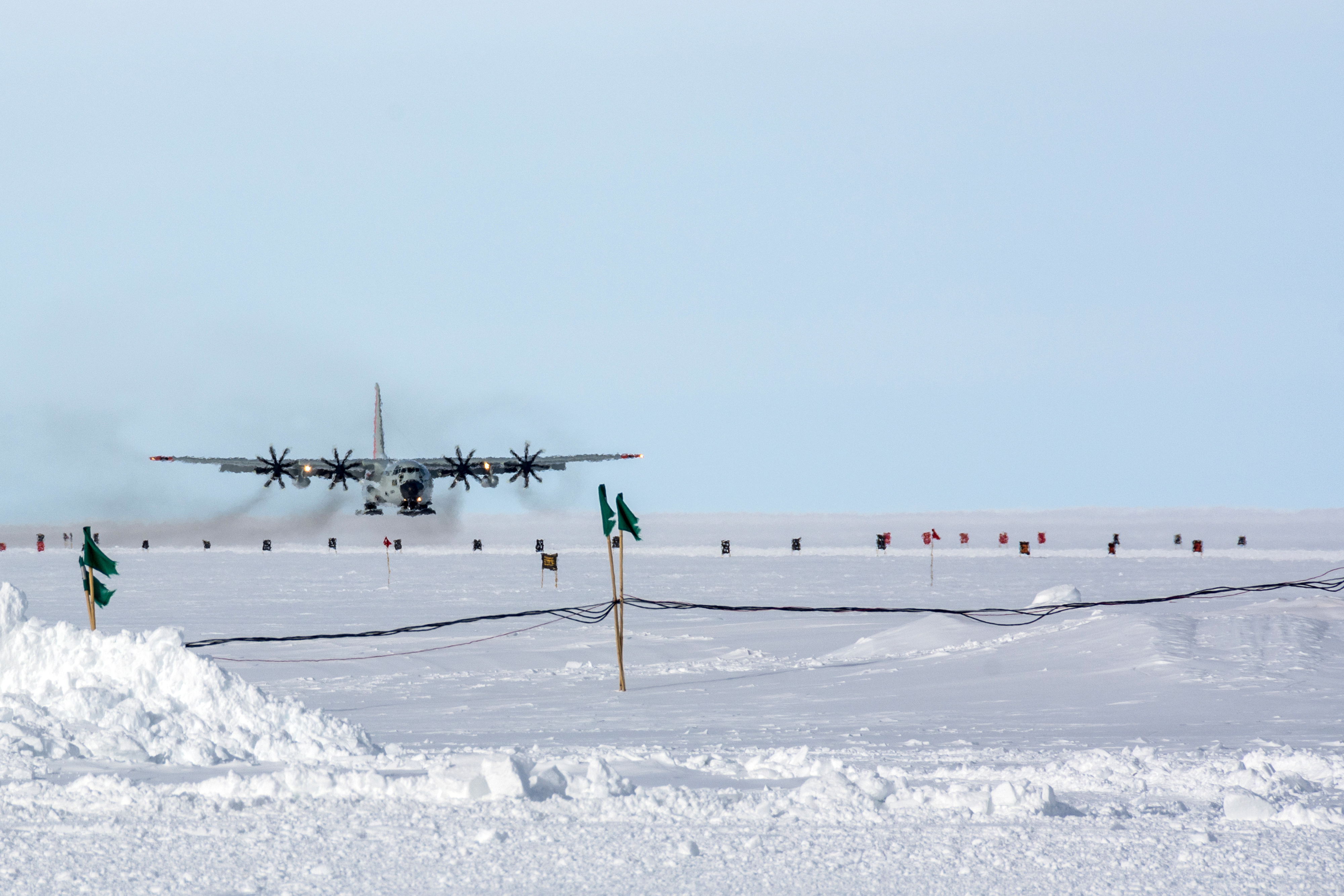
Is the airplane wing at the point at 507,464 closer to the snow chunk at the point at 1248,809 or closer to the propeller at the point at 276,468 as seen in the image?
the propeller at the point at 276,468

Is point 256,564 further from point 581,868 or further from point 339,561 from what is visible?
point 581,868

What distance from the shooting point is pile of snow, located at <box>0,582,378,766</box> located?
980cm

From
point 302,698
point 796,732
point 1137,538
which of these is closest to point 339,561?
point 302,698

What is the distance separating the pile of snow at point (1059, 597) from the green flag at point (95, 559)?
15683 millimetres

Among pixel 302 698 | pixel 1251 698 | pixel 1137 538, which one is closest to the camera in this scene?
pixel 1251 698

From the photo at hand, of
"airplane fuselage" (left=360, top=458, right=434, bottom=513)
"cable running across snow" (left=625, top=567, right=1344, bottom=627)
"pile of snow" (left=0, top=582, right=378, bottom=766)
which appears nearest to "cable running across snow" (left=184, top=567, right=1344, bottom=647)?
"cable running across snow" (left=625, top=567, right=1344, bottom=627)

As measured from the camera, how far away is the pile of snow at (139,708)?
980cm

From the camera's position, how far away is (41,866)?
21.3ft

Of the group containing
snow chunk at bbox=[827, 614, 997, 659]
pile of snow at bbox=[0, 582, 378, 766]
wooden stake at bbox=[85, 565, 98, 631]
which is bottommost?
snow chunk at bbox=[827, 614, 997, 659]

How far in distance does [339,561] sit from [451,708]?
38.8m

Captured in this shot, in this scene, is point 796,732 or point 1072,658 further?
point 1072,658

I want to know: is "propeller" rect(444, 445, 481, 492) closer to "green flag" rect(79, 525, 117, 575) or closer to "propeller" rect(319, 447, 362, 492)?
"propeller" rect(319, 447, 362, 492)

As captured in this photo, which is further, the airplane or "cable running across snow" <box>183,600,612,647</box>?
the airplane

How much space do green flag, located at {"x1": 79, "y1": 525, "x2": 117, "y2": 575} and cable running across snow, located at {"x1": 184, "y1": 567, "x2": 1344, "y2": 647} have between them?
5.56 feet
